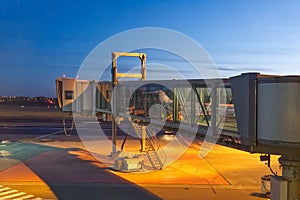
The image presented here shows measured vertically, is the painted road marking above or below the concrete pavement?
above

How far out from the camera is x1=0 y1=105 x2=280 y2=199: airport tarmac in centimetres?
2244

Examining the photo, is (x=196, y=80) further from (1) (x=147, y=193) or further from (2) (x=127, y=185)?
(2) (x=127, y=185)

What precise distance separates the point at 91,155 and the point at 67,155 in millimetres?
3004

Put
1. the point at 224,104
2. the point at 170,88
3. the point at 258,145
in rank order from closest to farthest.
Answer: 1. the point at 258,145
2. the point at 224,104
3. the point at 170,88

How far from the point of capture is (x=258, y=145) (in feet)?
30.8

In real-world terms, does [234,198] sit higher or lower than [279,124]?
lower

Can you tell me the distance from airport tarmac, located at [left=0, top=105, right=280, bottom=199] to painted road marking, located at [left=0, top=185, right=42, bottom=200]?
0.23ft


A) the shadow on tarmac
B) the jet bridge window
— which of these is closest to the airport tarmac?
the shadow on tarmac

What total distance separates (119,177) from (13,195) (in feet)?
29.9

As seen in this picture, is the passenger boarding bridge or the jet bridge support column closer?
the passenger boarding bridge

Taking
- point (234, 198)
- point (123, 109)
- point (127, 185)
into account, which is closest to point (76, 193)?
point (127, 185)

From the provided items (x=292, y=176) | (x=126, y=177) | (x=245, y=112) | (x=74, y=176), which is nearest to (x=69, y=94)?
(x=74, y=176)

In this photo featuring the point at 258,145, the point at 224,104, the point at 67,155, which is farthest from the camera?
the point at 67,155

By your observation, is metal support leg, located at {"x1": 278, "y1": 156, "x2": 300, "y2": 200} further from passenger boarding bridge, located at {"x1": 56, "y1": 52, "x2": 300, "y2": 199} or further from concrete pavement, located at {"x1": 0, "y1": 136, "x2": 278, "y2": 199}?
concrete pavement, located at {"x1": 0, "y1": 136, "x2": 278, "y2": 199}
